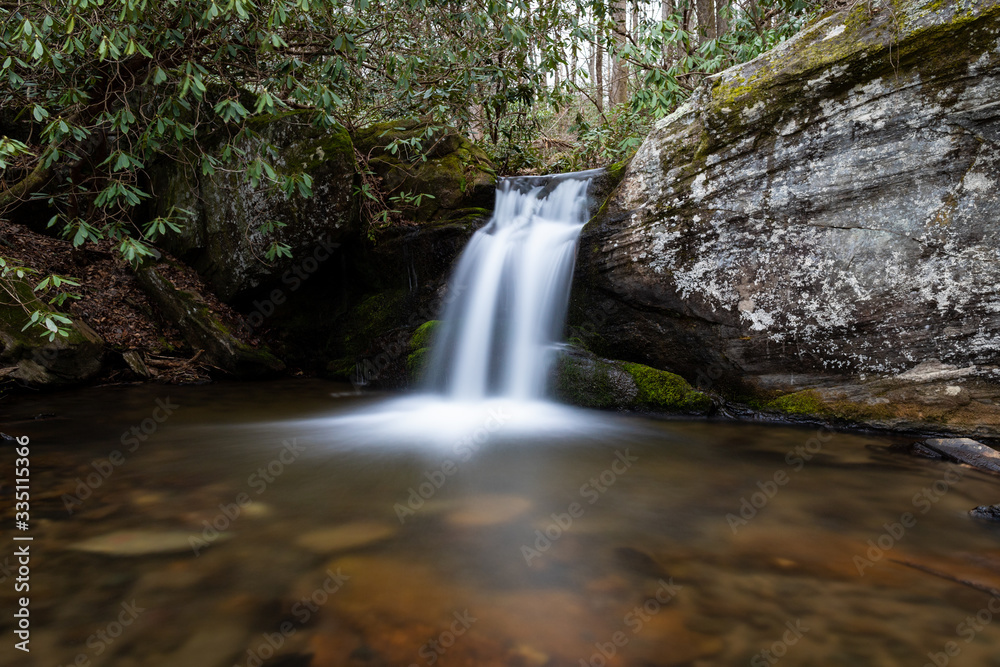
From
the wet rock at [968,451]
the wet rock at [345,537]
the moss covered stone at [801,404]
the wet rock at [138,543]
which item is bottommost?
the wet rock at [345,537]

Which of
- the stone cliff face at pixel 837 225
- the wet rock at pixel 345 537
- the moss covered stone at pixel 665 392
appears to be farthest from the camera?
the moss covered stone at pixel 665 392

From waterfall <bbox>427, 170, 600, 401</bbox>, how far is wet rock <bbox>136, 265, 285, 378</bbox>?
250cm

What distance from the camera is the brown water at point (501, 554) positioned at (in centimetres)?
205

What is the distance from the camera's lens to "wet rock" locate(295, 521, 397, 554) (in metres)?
2.77

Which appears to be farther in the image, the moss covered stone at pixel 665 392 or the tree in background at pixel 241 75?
the moss covered stone at pixel 665 392

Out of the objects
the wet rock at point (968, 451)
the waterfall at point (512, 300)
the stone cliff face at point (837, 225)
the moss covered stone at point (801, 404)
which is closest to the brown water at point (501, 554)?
the wet rock at point (968, 451)

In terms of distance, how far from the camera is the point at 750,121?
5215 millimetres

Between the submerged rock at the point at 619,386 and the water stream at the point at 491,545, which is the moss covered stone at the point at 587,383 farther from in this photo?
the water stream at the point at 491,545

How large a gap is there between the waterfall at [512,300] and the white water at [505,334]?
0.01 metres

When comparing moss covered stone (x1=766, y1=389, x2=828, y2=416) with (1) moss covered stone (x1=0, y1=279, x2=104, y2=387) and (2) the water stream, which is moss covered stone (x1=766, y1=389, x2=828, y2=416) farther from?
(1) moss covered stone (x1=0, y1=279, x2=104, y2=387)

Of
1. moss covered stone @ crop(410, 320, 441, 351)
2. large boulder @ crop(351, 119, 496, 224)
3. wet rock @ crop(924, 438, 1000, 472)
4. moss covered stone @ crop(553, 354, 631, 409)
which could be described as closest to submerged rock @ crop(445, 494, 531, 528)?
moss covered stone @ crop(553, 354, 631, 409)

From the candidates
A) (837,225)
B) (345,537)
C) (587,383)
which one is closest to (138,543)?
(345,537)

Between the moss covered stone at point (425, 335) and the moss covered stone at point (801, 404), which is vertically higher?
the moss covered stone at point (425, 335)

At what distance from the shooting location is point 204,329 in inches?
287
